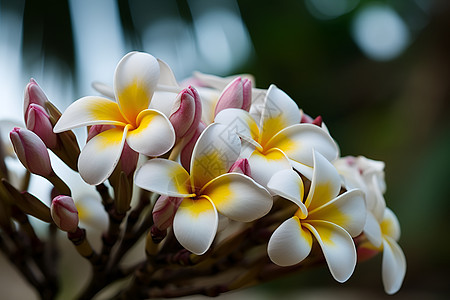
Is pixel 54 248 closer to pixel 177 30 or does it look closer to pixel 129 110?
pixel 129 110

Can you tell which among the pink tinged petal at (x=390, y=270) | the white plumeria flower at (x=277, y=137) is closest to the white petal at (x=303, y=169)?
the white plumeria flower at (x=277, y=137)

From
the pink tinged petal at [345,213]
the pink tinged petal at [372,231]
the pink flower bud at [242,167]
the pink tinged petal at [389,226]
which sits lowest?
the pink tinged petal at [389,226]

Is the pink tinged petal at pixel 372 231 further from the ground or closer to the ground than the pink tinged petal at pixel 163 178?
closer to the ground

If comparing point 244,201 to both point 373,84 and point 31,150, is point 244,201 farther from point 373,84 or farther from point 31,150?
point 373,84

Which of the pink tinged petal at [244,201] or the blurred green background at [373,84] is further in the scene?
the blurred green background at [373,84]

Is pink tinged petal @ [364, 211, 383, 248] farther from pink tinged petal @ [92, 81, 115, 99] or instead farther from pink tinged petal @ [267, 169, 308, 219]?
pink tinged petal @ [92, 81, 115, 99]

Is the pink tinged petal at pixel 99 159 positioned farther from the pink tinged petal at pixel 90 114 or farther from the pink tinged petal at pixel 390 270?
the pink tinged petal at pixel 390 270

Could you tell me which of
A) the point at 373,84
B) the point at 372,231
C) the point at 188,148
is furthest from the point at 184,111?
the point at 373,84
